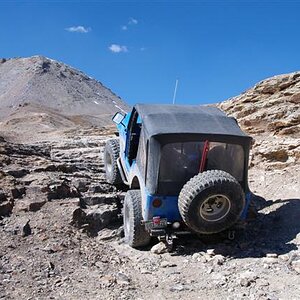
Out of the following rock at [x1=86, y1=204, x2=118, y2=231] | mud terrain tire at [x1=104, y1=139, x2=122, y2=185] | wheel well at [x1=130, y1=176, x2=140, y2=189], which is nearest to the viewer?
wheel well at [x1=130, y1=176, x2=140, y2=189]

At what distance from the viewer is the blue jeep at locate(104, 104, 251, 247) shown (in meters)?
6.05

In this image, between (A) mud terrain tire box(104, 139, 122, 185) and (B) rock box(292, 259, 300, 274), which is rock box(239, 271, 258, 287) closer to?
(B) rock box(292, 259, 300, 274)

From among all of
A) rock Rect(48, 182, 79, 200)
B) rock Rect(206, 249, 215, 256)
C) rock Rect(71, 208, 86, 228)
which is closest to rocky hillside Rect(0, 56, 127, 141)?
rock Rect(48, 182, 79, 200)

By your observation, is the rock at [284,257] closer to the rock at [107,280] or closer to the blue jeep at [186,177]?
the blue jeep at [186,177]

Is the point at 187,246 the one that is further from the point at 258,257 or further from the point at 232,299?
the point at 232,299

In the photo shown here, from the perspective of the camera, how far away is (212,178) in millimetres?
5965

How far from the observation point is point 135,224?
671 centimetres

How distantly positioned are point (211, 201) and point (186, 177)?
0.53 metres

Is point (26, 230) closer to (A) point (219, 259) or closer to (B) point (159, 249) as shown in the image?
(B) point (159, 249)

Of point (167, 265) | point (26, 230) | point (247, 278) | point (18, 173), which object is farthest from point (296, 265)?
point (18, 173)

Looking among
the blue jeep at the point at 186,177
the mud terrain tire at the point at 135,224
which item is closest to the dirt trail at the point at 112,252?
the mud terrain tire at the point at 135,224

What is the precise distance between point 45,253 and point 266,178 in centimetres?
539

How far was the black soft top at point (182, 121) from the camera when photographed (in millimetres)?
6464

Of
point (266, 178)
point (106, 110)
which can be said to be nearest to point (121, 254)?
point (266, 178)
